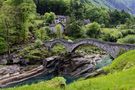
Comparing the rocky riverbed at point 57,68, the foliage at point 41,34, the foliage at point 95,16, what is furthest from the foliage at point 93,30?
the rocky riverbed at point 57,68

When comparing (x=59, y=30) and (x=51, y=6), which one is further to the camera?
(x=51, y=6)

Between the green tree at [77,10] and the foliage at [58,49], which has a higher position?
the green tree at [77,10]

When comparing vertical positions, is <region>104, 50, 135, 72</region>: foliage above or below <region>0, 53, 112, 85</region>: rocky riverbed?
above

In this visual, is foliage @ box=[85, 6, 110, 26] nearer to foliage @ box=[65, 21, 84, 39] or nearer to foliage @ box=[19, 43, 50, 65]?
foliage @ box=[65, 21, 84, 39]

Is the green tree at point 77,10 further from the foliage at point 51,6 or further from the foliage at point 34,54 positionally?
the foliage at point 34,54

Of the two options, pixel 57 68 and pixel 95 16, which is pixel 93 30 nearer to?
pixel 95 16

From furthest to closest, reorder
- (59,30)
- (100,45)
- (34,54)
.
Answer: (59,30) → (34,54) → (100,45)

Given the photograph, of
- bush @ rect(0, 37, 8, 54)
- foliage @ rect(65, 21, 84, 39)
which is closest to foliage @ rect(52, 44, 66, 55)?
bush @ rect(0, 37, 8, 54)

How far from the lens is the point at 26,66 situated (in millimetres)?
92062

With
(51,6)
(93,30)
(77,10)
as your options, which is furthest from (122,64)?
(77,10)

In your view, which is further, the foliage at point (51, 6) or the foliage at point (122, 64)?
the foliage at point (51, 6)

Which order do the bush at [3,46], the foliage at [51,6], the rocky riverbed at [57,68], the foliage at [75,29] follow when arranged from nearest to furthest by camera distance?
1. the rocky riverbed at [57,68]
2. the bush at [3,46]
3. the foliage at [75,29]
4. the foliage at [51,6]

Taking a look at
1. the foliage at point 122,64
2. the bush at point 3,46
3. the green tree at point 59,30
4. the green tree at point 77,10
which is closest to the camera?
the foliage at point 122,64

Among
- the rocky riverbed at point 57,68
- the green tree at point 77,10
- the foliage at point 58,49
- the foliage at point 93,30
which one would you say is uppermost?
the green tree at point 77,10
